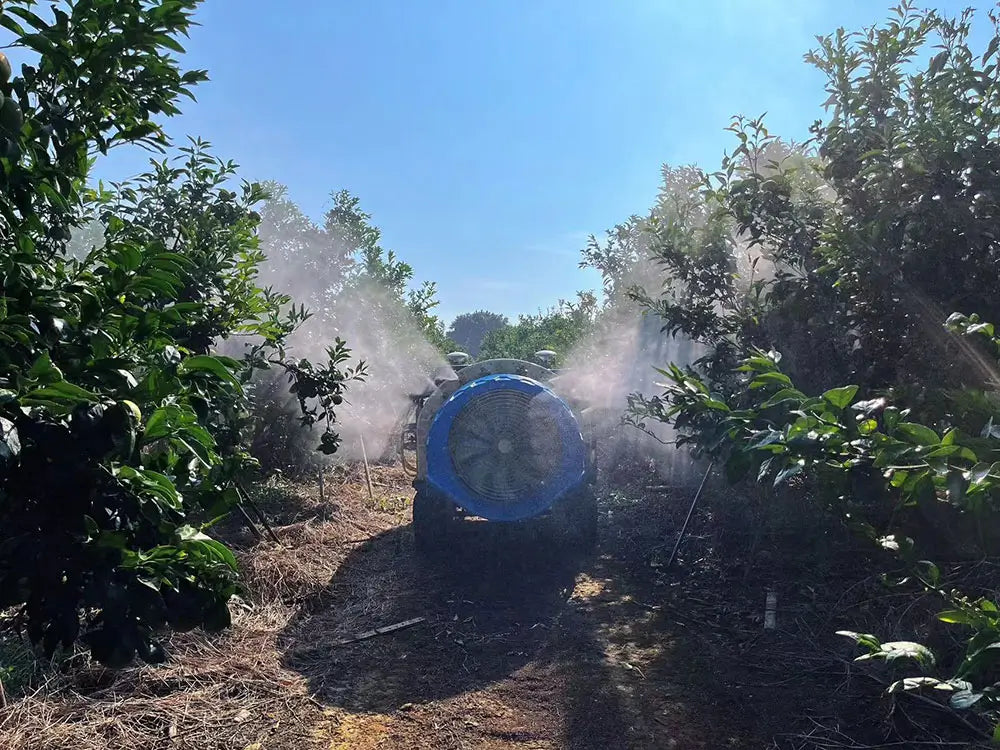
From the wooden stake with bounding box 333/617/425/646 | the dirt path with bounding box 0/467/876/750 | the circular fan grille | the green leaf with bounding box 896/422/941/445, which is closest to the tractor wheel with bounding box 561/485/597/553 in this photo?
the dirt path with bounding box 0/467/876/750

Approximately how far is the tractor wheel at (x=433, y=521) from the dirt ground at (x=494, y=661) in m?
0.13

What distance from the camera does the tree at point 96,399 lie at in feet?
4.96

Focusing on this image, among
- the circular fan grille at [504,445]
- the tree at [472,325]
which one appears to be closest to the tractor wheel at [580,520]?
the circular fan grille at [504,445]

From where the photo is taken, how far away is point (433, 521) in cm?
607

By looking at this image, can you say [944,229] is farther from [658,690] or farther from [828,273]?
[658,690]

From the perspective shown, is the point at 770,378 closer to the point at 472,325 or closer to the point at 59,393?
the point at 59,393

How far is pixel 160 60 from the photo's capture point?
2160 millimetres

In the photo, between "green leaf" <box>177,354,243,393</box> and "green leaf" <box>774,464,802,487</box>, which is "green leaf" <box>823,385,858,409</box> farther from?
"green leaf" <box>177,354,243,393</box>

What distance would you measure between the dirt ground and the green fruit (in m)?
2.54

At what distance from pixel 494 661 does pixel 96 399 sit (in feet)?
11.1

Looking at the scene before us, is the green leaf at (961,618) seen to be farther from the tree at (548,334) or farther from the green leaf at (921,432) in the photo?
the tree at (548,334)

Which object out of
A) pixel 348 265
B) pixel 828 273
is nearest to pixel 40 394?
pixel 828 273

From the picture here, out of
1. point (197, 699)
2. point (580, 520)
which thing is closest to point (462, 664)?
point (197, 699)

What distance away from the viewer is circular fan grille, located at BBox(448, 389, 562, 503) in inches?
219
